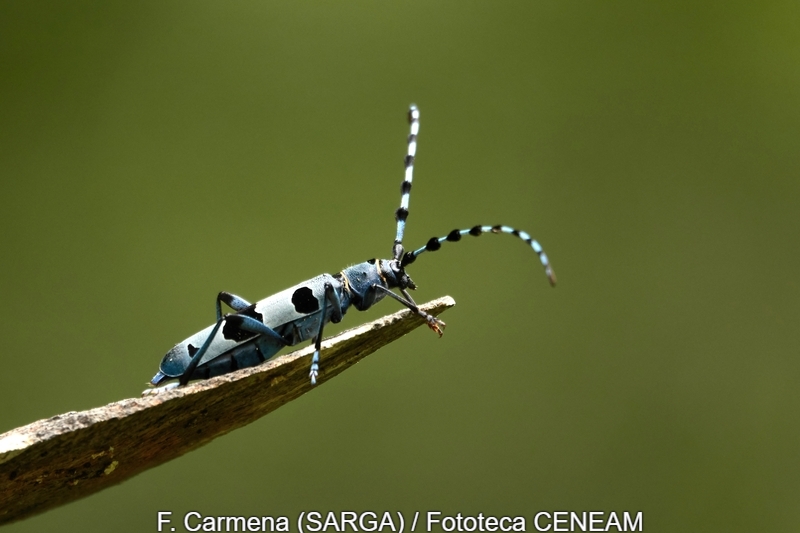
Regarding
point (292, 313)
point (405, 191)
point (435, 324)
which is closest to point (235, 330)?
point (292, 313)

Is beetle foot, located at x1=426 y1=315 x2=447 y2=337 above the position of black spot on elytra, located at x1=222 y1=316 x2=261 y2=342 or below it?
A: below

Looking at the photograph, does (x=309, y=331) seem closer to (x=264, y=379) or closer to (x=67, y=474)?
(x=264, y=379)

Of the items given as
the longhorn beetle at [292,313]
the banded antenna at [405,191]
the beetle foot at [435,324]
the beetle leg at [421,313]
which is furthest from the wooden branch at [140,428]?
the banded antenna at [405,191]

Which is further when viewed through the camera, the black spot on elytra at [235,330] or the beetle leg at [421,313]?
the black spot on elytra at [235,330]

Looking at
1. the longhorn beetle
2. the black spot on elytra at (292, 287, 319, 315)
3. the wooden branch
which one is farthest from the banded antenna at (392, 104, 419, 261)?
the wooden branch

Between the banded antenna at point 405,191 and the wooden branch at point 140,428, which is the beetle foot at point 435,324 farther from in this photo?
the wooden branch at point 140,428

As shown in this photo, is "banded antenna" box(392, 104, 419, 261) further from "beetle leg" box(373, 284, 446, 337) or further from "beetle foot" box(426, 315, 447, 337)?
"beetle foot" box(426, 315, 447, 337)
